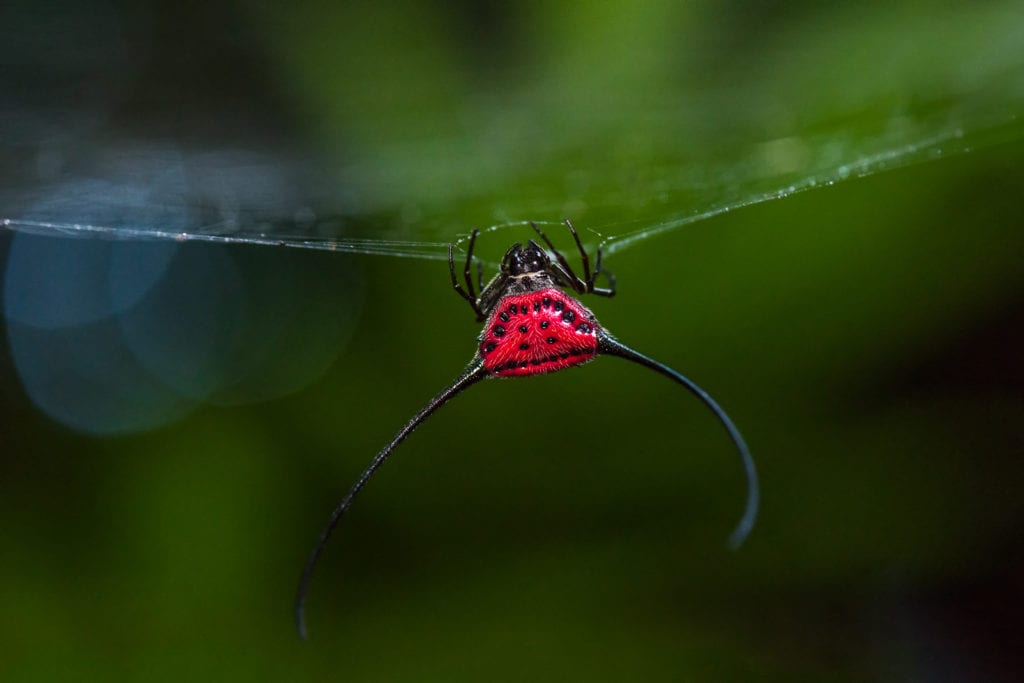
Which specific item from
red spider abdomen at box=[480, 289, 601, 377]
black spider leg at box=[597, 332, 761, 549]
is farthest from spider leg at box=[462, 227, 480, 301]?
black spider leg at box=[597, 332, 761, 549]

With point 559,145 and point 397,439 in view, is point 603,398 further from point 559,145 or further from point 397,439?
point 397,439

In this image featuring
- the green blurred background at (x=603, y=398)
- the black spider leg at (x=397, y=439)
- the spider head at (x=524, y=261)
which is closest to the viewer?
the black spider leg at (x=397, y=439)

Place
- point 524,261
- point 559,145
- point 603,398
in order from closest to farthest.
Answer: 1. point 524,261
2. point 559,145
3. point 603,398

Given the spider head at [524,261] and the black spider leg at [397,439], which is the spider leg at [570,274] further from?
the black spider leg at [397,439]

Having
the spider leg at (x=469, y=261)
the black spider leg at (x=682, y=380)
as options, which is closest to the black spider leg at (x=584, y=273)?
the spider leg at (x=469, y=261)

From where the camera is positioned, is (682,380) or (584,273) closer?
(682,380)

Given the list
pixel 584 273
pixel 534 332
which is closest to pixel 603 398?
pixel 584 273

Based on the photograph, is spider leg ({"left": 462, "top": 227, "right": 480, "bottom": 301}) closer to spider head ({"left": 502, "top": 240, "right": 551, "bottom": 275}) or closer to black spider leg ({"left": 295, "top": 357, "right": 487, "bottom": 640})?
spider head ({"left": 502, "top": 240, "right": 551, "bottom": 275})
